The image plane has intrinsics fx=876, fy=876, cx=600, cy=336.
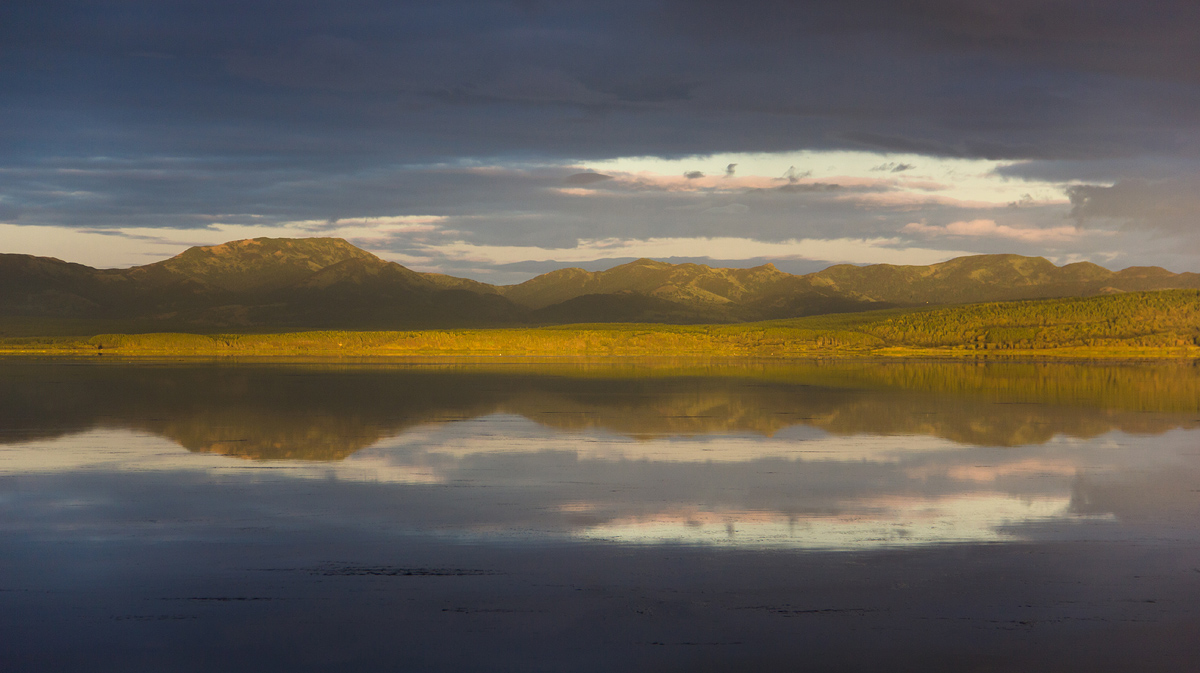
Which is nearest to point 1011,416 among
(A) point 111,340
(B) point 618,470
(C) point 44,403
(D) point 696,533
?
(B) point 618,470

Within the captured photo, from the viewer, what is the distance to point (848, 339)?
162m

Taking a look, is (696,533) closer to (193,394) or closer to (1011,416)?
(1011,416)

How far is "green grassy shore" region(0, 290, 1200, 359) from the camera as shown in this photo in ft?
459

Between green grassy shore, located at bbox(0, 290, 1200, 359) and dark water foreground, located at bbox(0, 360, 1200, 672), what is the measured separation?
10758 cm

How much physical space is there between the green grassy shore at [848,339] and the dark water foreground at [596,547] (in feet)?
353

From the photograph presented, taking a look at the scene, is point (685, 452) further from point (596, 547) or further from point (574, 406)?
point (574, 406)

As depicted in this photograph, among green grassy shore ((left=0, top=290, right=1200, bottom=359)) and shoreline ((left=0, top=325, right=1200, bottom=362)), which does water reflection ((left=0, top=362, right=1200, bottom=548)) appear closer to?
shoreline ((left=0, top=325, right=1200, bottom=362))

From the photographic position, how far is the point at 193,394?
44688 mm

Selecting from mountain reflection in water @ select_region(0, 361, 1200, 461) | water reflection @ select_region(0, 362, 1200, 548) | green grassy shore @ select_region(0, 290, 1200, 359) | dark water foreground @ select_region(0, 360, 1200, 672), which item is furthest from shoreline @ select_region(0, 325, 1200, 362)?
dark water foreground @ select_region(0, 360, 1200, 672)

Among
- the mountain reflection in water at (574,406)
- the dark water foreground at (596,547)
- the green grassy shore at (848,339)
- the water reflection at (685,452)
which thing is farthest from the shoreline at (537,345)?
the dark water foreground at (596,547)

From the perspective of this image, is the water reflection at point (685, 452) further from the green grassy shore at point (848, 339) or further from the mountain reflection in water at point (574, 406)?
the green grassy shore at point (848, 339)

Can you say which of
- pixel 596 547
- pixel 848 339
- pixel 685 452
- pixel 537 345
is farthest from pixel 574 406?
pixel 848 339

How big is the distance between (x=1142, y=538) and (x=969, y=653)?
7.15m

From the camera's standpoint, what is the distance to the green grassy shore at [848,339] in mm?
139875
